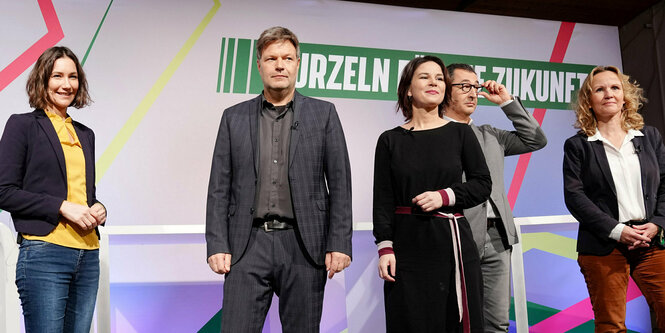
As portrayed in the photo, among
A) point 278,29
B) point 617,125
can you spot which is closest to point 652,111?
point 617,125

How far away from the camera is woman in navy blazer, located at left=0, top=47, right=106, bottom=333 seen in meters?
1.91

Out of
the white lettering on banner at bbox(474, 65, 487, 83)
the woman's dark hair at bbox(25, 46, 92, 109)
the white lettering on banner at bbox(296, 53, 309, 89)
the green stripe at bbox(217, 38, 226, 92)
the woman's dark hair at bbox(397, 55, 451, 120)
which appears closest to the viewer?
the woman's dark hair at bbox(25, 46, 92, 109)

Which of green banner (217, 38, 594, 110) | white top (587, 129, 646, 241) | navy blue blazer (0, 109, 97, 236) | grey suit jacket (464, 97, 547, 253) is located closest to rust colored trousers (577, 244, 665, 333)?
white top (587, 129, 646, 241)

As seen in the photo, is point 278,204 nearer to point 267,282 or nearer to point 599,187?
point 267,282

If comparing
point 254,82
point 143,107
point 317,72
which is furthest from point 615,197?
point 143,107

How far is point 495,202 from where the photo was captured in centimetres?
245

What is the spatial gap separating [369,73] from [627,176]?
6.27 feet

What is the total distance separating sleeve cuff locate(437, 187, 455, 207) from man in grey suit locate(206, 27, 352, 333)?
36cm

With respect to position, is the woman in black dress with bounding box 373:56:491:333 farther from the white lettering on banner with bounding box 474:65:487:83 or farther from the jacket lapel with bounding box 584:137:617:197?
the white lettering on banner with bounding box 474:65:487:83

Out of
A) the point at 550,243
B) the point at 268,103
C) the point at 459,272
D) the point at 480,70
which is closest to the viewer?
the point at 459,272

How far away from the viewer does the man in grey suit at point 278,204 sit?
1940 mm

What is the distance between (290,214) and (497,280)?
1.07 metres

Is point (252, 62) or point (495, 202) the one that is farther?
point (252, 62)

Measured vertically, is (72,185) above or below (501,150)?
below
